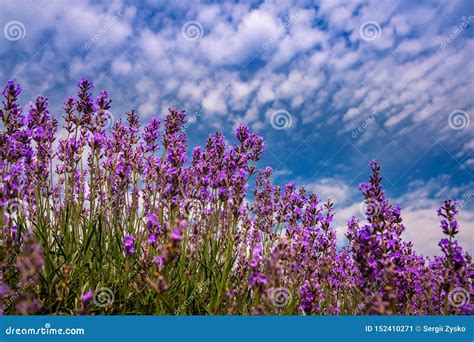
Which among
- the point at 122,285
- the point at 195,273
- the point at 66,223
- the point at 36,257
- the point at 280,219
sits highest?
the point at 280,219

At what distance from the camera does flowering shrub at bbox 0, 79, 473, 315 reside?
2904mm

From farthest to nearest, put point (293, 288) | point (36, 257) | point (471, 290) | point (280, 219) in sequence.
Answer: point (280, 219) → point (293, 288) → point (471, 290) → point (36, 257)

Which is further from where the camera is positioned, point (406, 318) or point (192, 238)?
point (192, 238)

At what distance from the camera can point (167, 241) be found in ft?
8.15

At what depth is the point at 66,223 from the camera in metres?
3.79

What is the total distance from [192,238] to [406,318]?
84.0 inches

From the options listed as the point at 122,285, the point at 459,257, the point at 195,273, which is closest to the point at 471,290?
the point at 459,257

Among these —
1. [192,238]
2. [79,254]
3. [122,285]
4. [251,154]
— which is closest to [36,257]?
[122,285]

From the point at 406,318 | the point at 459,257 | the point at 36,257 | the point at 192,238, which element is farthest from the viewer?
the point at 192,238

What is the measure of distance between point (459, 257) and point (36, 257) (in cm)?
272

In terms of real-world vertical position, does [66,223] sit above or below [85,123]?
below

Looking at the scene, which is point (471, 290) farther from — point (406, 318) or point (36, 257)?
point (36, 257)

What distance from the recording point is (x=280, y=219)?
465cm

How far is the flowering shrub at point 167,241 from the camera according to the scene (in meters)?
2.90
